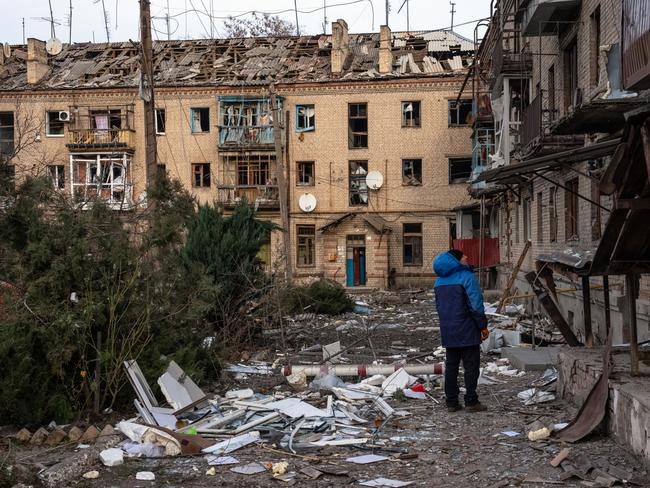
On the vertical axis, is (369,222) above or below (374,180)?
below

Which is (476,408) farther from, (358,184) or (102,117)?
(102,117)

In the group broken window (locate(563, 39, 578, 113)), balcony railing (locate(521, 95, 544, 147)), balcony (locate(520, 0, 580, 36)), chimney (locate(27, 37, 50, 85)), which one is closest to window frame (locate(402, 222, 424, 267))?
balcony railing (locate(521, 95, 544, 147))

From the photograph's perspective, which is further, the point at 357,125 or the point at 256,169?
the point at 256,169

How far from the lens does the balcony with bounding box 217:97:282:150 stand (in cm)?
3844

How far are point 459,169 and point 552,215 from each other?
1798cm

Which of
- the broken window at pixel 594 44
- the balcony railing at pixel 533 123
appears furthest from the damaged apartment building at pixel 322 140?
the broken window at pixel 594 44

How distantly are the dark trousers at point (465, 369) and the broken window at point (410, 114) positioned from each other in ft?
98.9

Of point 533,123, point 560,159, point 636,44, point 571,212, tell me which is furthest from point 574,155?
point 533,123

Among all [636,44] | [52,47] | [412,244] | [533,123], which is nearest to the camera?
[636,44]

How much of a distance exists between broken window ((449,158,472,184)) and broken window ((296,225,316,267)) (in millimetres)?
7446

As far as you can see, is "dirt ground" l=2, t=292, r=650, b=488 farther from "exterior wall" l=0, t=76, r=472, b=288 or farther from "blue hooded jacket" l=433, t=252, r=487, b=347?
"exterior wall" l=0, t=76, r=472, b=288

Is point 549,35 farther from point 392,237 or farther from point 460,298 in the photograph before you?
point 392,237

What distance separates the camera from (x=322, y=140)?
127ft

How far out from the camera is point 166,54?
140 ft
